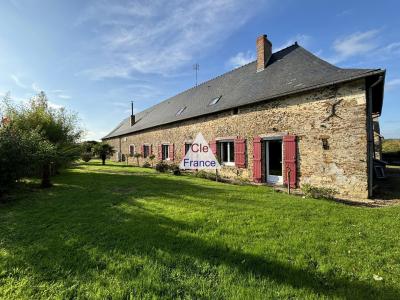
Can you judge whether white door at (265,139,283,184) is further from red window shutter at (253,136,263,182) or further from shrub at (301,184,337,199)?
shrub at (301,184,337,199)

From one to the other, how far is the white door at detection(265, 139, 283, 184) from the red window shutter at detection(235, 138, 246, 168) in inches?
41.8

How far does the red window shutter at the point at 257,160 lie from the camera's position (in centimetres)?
934

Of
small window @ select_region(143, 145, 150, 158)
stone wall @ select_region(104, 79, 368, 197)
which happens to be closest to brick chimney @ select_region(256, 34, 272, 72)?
stone wall @ select_region(104, 79, 368, 197)

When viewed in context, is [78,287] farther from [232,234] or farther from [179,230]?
[232,234]

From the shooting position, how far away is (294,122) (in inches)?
326

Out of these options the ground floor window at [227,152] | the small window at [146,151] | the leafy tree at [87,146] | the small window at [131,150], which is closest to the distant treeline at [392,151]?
the ground floor window at [227,152]

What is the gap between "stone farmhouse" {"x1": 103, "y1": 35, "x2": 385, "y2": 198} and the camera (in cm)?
690

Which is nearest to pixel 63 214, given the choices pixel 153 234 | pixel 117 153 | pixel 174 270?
pixel 153 234

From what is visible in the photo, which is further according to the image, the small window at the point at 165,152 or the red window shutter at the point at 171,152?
the small window at the point at 165,152

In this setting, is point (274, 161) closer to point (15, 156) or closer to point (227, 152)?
point (227, 152)

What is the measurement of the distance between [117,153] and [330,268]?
26736mm

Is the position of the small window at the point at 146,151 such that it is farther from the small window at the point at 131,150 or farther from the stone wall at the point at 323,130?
the stone wall at the point at 323,130

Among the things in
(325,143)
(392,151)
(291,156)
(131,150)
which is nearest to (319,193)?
(325,143)

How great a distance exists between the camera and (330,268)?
2590 mm
